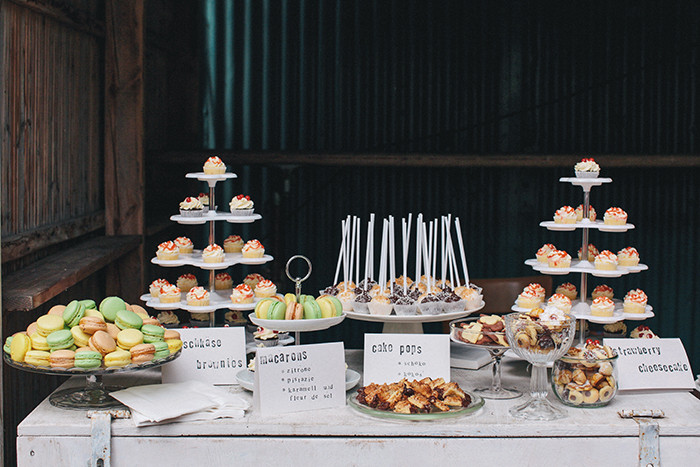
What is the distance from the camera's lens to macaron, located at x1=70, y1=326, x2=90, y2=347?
85.2 inches

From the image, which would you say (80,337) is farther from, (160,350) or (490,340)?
(490,340)

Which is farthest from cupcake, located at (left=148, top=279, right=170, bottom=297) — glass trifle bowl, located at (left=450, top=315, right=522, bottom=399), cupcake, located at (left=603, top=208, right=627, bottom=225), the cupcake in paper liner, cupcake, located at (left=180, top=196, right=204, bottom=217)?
cupcake, located at (left=603, top=208, right=627, bottom=225)

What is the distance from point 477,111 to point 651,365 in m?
3.48

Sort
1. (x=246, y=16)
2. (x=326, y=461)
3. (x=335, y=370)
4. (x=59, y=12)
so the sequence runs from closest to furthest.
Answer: (x=326, y=461) < (x=335, y=370) < (x=59, y=12) < (x=246, y=16)

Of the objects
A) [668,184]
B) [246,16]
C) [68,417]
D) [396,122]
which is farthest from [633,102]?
[68,417]

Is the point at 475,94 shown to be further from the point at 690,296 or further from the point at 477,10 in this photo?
the point at 690,296

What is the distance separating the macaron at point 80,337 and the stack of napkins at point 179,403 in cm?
18

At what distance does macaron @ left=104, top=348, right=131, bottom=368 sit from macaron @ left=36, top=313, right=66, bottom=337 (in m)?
0.18

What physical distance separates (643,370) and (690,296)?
363 cm

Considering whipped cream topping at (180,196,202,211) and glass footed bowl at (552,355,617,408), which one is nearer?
glass footed bowl at (552,355,617,408)

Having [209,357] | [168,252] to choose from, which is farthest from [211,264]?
[209,357]

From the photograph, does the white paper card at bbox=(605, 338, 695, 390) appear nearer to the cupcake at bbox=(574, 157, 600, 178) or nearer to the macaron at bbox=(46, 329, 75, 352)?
the cupcake at bbox=(574, 157, 600, 178)

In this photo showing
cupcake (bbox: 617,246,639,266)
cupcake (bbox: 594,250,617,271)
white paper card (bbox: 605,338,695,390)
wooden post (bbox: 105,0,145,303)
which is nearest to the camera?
white paper card (bbox: 605,338,695,390)

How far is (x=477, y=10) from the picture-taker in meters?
5.67
